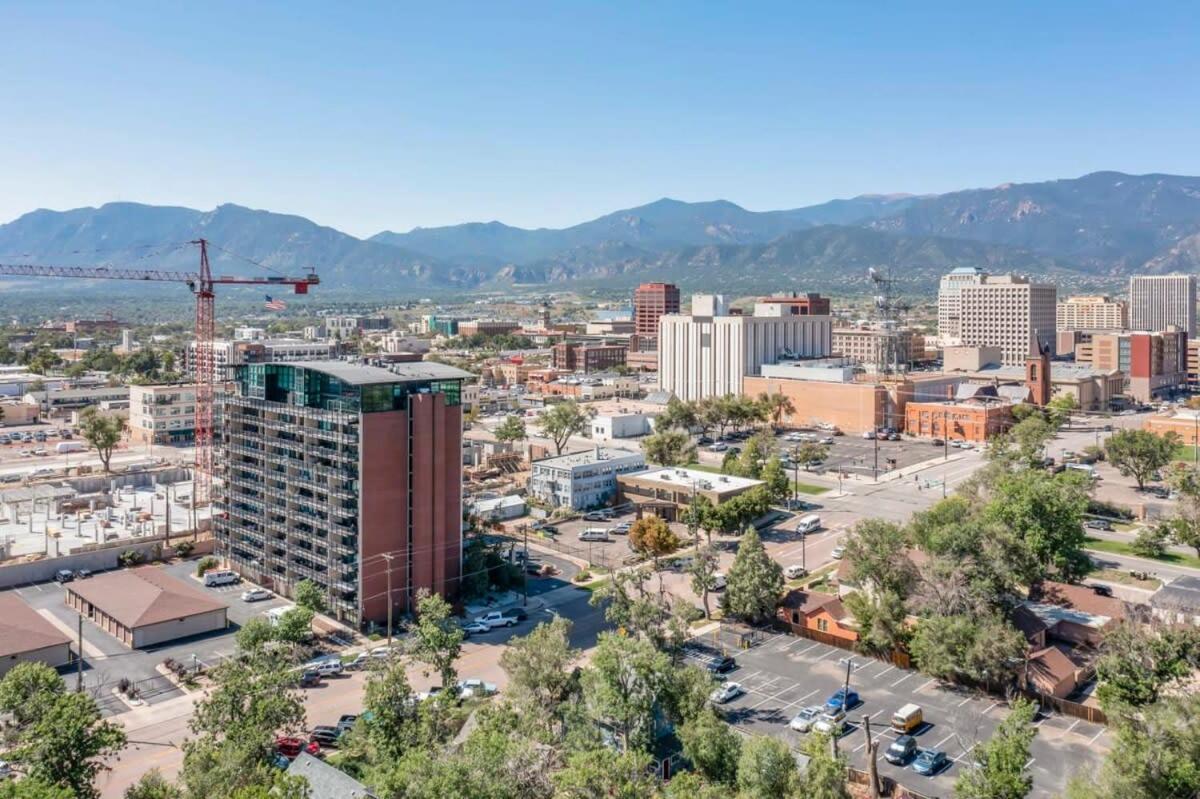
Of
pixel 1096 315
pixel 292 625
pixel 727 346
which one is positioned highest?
pixel 1096 315

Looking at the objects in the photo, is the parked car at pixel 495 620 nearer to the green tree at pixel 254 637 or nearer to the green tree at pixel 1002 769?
the green tree at pixel 254 637

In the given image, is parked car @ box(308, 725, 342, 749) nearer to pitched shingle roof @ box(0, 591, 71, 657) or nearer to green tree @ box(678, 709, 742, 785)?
green tree @ box(678, 709, 742, 785)

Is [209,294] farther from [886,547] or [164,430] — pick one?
[886,547]

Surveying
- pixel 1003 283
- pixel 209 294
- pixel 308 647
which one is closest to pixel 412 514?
pixel 308 647

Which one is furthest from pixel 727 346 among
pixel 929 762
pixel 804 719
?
pixel 929 762

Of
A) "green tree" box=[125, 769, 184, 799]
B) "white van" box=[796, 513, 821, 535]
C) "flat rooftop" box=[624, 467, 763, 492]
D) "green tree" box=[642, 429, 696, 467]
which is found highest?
"green tree" box=[642, 429, 696, 467]

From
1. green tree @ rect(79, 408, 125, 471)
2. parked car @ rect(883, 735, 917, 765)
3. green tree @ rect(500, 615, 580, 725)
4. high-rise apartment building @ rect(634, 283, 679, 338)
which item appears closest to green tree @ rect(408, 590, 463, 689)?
green tree @ rect(500, 615, 580, 725)

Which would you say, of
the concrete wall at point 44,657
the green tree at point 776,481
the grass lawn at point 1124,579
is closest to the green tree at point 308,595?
the concrete wall at point 44,657

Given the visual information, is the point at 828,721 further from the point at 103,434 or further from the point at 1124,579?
the point at 103,434
